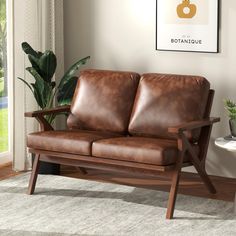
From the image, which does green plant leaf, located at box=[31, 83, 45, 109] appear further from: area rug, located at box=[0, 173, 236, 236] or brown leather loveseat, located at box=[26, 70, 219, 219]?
area rug, located at box=[0, 173, 236, 236]

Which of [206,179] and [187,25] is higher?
[187,25]

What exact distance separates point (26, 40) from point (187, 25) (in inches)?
54.4

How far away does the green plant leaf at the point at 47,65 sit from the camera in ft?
18.5

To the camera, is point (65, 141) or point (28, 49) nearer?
point (65, 141)

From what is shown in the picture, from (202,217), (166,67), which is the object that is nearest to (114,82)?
(166,67)

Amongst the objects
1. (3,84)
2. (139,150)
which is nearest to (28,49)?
(3,84)

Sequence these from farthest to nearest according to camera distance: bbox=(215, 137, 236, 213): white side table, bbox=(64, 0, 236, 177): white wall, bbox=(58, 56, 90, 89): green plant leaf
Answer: bbox=(58, 56, 90, 89): green plant leaf, bbox=(64, 0, 236, 177): white wall, bbox=(215, 137, 236, 213): white side table

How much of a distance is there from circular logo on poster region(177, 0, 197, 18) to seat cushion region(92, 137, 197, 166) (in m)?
1.23

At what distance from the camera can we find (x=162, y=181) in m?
5.55

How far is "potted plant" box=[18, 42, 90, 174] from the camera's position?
5.65 m

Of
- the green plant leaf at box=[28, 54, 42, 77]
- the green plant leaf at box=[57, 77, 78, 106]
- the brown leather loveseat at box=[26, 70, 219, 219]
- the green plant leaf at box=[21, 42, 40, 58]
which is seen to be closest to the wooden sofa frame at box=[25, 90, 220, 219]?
the brown leather loveseat at box=[26, 70, 219, 219]

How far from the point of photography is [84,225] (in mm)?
4391

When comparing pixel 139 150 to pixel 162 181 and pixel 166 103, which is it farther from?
pixel 162 181

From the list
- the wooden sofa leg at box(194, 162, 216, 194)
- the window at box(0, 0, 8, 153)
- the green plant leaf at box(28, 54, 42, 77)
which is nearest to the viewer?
the wooden sofa leg at box(194, 162, 216, 194)
